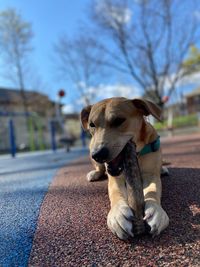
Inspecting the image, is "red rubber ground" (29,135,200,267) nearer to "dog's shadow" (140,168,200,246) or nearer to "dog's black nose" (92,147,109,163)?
"dog's shadow" (140,168,200,246)

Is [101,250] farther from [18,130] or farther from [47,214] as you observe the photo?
[18,130]

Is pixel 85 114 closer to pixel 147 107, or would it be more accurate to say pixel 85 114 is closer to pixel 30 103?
pixel 147 107

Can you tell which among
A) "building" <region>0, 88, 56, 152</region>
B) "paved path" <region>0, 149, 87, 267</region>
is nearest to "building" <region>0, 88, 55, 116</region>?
"building" <region>0, 88, 56, 152</region>

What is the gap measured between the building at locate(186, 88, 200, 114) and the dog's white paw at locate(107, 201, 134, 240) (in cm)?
4763

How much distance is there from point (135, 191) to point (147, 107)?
75 cm

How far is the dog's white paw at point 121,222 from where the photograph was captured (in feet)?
4.46

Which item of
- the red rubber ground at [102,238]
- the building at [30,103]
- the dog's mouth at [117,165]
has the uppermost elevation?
the building at [30,103]

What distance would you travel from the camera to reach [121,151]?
5.61 ft

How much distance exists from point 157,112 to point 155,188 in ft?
1.89

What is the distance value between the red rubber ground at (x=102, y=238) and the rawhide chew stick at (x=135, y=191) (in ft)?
0.21

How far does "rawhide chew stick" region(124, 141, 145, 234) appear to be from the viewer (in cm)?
140

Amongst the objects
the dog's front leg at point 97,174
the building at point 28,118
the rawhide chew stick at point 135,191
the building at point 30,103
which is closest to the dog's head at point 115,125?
the rawhide chew stick at point 135,191

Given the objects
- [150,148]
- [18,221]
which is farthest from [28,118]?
[18,221]

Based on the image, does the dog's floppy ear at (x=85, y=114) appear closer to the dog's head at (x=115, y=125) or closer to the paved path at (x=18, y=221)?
the dog's head at (x=115, y=125)
